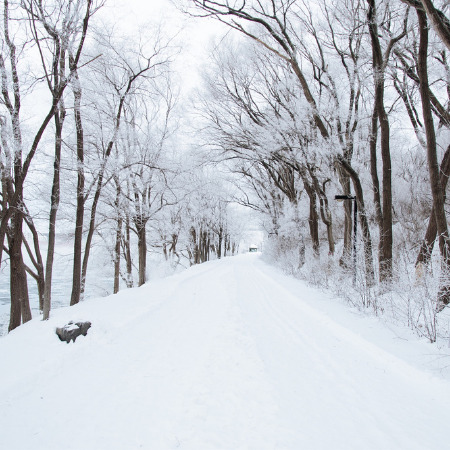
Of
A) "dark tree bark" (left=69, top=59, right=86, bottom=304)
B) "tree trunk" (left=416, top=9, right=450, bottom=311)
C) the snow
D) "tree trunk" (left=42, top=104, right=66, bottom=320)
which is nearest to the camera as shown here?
the snow

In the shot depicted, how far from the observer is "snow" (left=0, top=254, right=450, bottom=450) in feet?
8.00

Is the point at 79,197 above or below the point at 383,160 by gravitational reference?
below

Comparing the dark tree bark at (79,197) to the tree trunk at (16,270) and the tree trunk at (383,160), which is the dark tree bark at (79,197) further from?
the tree trunk at (383,160)

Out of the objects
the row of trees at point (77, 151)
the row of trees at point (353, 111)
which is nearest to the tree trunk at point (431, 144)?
the row of trees at point (353, 111)

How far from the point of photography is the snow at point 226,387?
2439 millimetres

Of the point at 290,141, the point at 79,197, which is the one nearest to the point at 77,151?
the point at 79,197

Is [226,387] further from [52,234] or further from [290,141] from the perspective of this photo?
[290,141]

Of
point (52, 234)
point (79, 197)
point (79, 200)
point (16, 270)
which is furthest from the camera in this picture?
point (79, 200)

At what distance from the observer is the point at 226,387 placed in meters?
3.19

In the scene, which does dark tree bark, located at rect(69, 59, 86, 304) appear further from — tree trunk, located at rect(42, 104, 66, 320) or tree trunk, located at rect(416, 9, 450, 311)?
tree trunk, located at rect(416, 9, 450, 311)

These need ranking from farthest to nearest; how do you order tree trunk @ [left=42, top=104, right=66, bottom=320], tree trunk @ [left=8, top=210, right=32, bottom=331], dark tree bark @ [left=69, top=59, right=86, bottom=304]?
dark tree bark @ [left=69, top=59, right=86, bottom=304], tree trunk @ [left=8, top=210, right=32, bottom=331], tree trunk @ [left=42, top=104, right=66, bottom=320]

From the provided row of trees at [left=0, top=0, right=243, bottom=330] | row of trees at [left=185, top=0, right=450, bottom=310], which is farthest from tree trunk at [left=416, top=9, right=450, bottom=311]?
row of trees at [left=0, top=0, right=243, bottom=330]

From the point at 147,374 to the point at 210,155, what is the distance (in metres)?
12.5

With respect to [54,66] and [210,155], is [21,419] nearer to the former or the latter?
[54,66]
